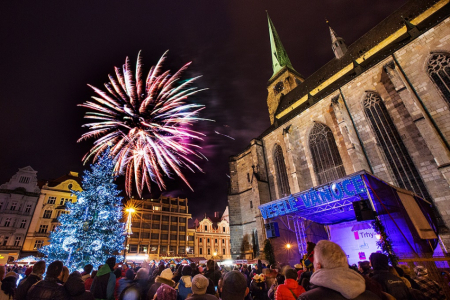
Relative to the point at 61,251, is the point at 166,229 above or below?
above

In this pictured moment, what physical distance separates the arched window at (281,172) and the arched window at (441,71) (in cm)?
1199

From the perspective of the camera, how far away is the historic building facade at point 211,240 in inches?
1907

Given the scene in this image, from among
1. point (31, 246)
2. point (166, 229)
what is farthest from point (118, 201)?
point (166, 229)

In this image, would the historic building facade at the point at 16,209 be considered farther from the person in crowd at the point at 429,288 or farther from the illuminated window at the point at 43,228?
the person in crowd at the point at 429,288

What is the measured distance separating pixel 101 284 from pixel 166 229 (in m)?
47.1

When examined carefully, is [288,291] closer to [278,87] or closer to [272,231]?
[272,231]

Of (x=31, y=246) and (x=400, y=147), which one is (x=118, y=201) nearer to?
(x=400, y=147)

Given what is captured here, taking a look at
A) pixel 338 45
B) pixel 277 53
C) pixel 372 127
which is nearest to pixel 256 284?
pixel 372 127

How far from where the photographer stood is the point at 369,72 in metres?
15.1

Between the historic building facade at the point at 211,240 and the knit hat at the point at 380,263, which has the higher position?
the historic building facade at the point at 211,240

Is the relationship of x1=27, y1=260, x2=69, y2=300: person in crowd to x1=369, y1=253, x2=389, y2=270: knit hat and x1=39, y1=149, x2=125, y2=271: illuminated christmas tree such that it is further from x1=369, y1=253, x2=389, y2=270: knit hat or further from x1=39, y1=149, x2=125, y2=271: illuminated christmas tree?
x1=39, y1=149, x2=125, y2=271: illuminated christmas tree

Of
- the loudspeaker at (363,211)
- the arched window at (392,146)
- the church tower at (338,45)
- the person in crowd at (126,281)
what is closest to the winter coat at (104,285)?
the person in crowd at (126,281)

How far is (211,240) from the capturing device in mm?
49781

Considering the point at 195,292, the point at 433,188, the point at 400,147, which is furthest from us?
the point at 400,147
